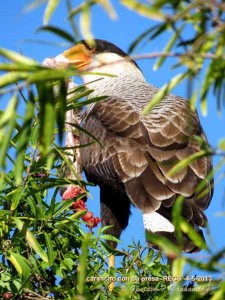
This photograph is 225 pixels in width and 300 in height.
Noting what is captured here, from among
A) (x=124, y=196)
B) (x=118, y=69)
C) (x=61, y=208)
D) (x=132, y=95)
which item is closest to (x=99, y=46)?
(x=118, y=69)

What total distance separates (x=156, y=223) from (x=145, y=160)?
0.58 m

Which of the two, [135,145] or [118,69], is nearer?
[135,145]

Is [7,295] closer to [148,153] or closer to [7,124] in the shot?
[7,124]

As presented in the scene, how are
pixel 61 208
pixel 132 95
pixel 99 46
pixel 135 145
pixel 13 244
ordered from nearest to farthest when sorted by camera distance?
pixel 13 244 < pixel 61 208 < pixel 135 145 < pixel 132 95 < pixel 99 46

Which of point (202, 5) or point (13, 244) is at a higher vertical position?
point (202, 5)

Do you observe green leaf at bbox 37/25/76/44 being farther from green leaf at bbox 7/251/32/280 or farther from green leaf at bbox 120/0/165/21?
green leaf at bbox 7/251/32/280

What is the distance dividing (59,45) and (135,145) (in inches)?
175

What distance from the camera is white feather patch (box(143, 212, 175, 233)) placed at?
Result: 621 cm

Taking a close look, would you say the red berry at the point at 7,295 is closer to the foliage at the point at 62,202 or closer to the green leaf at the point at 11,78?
the foliage at the point at 62,202

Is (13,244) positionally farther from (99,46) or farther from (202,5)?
(99,46)

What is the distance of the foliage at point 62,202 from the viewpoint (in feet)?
7.60

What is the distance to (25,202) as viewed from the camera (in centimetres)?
446

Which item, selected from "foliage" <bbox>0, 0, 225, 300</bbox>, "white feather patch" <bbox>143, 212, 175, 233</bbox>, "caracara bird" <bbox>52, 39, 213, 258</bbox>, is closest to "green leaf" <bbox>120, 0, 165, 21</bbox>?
"foliage" <bbox>0, 0, 225, 300</bbox>

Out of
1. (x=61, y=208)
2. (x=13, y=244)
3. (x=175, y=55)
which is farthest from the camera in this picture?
(x=61, y=208)
